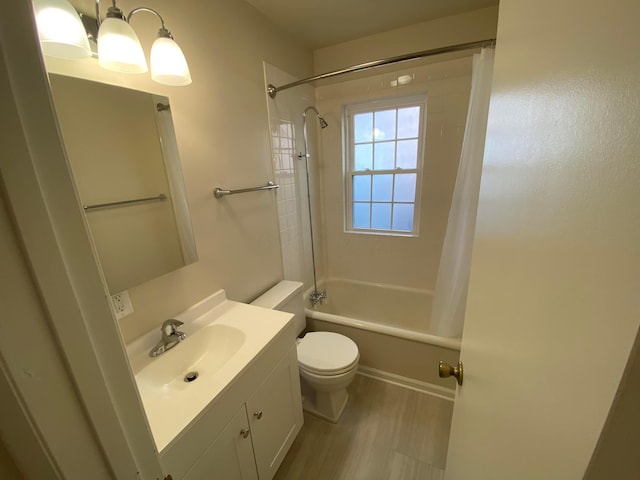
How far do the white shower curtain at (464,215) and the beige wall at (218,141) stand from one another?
1.22 m

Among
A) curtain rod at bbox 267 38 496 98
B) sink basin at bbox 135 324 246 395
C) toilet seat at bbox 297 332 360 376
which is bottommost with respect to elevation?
toilet seat at bbox 297 332 360 376

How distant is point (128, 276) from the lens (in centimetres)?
101

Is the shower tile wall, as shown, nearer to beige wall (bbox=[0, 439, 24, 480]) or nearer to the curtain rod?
the curtain rod

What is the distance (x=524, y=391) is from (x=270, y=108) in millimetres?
1885

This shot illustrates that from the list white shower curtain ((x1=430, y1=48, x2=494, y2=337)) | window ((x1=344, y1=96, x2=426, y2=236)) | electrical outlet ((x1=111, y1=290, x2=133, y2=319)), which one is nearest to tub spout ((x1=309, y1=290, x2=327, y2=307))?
window ((x1=344, y1=96, x2=426, y2=236))

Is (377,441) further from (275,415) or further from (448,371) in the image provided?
(448,371)

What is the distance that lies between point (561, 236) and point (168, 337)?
1274 millimetres

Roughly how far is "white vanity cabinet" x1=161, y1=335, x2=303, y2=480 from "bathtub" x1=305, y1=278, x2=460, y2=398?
26.1 inches

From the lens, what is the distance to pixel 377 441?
147 centimetres

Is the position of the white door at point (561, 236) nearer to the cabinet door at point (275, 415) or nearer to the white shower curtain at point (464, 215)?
the cabinet door at point (275, 415)

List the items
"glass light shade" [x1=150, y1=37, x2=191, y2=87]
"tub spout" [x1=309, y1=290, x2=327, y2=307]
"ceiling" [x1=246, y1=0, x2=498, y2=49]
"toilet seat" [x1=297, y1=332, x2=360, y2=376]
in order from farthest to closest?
"tub spout" [x1=309, y1=290, x2=327, y2=307], "ceiling" [x1=246, y1=0, x2=498, y2=49], "toilet seat" [x1=297, y1=332, x2=360, y2=376], "glass light shade" [x1=150, y1=37, x2=191, y2=87]

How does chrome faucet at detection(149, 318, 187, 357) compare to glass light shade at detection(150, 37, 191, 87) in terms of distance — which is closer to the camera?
glass light shade at detection(150, 37, 191, 87)

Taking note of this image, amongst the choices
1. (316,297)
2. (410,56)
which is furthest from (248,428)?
(410,56)

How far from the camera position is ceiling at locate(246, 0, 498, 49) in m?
1.60
